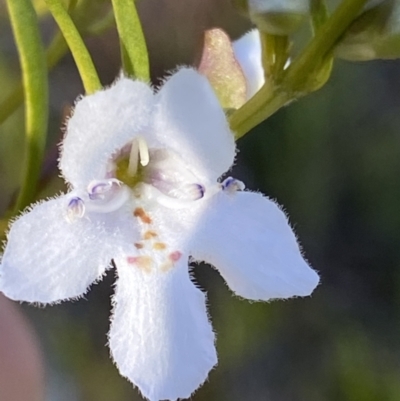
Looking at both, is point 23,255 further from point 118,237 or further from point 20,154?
point 20,154

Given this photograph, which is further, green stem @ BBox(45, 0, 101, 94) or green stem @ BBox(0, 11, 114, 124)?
green stem @ BBox(0, 11, 114, 124)

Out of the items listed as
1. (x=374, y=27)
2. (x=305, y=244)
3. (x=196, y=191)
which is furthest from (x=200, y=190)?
(x=305, y=244)

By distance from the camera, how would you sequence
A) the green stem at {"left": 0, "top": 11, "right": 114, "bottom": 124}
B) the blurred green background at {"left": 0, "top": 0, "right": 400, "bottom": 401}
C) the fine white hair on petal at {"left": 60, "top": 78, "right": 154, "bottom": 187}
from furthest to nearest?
1. the blurred green background at {"left": 0, "top": 0, "right": 400, "bottom": 401}
2. the green stem at {"left": 0, "top": 11, "right": 114, "bottom": 124}
3. the fine white hair on petal at {"left": 60, "top": 78, "right": 154, "bottom": 187}

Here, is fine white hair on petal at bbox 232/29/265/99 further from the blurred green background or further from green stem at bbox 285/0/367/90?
the blurred green background

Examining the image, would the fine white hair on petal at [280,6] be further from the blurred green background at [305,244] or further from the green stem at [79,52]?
the blurred green background at [305,244]

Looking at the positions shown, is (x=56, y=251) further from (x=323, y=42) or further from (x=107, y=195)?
(x=323, y=42)

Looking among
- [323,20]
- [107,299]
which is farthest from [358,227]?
[323,20]

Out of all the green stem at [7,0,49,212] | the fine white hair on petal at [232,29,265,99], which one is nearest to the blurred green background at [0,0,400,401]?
the fine white hair on petal at [232,29,265,99]
